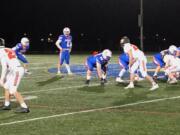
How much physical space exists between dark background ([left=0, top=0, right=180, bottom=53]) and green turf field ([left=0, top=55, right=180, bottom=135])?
45675mm

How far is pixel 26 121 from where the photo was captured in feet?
30.3

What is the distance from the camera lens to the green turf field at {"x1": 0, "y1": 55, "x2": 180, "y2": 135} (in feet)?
27.4

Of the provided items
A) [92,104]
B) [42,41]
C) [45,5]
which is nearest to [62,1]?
[45,5]

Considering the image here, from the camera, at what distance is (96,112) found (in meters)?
10.2

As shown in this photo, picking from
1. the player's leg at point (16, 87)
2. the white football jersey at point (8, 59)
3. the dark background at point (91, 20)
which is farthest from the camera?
A: the dark background at point (91, 20)

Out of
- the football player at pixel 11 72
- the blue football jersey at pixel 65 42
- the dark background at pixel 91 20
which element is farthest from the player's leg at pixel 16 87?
the dark background at pixel 91 20

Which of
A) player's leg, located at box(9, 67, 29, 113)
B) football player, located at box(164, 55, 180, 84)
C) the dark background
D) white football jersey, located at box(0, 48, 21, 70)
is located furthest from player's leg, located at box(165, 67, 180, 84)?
the dark background

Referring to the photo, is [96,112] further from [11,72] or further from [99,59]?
[99,59]

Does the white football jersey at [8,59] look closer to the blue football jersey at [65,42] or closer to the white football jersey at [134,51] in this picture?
the white football jersey at [134,51]

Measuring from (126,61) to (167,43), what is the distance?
4536 centimetres

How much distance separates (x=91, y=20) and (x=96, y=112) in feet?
177

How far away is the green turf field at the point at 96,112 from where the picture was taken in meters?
8.36

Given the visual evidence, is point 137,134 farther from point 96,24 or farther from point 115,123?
point 96,24

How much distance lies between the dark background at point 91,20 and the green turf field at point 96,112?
150 feet
